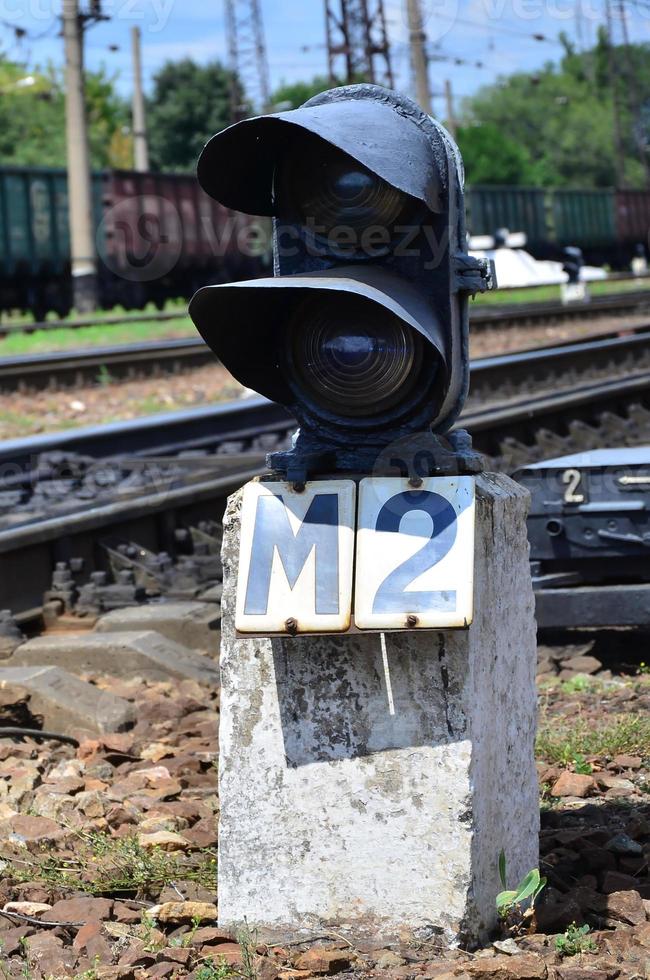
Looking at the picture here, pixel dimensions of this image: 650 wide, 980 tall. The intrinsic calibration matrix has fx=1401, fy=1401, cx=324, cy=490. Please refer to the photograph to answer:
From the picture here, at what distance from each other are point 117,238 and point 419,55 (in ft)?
28.7

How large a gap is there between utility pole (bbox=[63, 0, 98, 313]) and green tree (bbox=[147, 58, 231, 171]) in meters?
54.6

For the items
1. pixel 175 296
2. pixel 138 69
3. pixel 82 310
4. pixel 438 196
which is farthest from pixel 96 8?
pixel 438 196

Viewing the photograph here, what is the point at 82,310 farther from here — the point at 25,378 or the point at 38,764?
the point at 38,764

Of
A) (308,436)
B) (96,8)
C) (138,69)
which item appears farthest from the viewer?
(138,69)

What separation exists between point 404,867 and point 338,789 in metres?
0.20

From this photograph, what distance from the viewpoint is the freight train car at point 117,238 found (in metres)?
33.5

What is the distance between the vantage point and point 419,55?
3042 centimetres

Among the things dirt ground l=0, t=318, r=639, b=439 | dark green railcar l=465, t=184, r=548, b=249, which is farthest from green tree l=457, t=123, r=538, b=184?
dirt ground l=0, t=318, r=639, b=439

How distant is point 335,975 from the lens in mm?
2758

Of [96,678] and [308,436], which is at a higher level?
[308,436]

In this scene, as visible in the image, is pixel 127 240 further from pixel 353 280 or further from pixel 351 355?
pixel 353 280

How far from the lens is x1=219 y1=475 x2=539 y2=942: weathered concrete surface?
2.80 m

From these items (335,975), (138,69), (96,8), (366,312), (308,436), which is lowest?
(335,975)

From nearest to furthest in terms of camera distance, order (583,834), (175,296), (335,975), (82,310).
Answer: (335,975) → (583,834) → (82,310) → (175,296)
